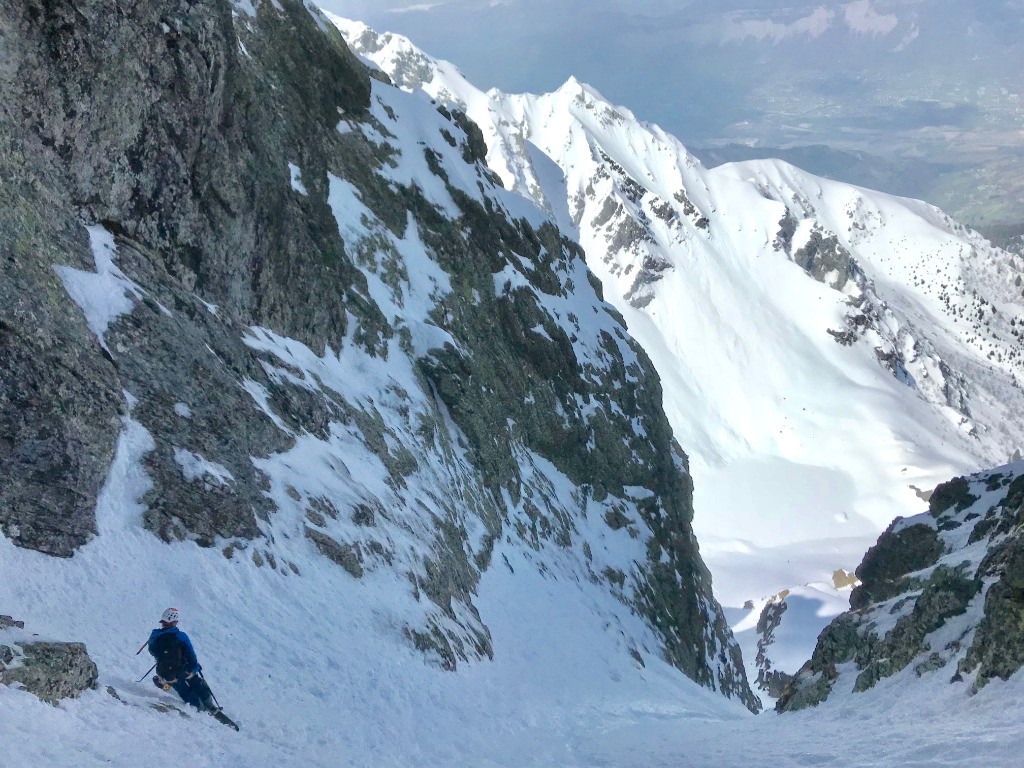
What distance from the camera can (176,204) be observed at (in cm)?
2152

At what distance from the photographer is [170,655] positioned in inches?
404

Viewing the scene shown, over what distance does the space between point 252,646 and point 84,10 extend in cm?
1434

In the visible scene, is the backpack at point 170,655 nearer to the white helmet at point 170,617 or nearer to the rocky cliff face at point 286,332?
the white helmet at point 170,617

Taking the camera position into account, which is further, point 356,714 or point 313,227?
point 313,227

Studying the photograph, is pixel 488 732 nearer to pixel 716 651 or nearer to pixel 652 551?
pixel 652 551

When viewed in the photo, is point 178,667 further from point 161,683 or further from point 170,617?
point 170,617

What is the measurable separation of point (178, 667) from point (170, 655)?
0.18 m

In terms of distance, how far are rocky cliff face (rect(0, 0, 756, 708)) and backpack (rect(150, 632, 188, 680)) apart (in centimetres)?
245

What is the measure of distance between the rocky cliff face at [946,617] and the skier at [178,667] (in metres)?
11.7

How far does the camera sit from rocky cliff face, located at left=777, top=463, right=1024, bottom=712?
45.6 ft

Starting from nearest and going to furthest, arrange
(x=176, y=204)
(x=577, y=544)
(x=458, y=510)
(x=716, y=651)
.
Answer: (x=176, y=204), (x=458, y=510), (x=577, y=544), (x=716, y=651)

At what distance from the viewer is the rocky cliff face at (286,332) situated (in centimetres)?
1419

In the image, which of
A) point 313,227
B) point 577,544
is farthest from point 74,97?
point 577,544

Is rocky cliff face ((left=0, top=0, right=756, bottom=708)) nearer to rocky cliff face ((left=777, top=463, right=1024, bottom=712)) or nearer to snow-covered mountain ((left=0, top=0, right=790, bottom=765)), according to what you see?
snow-covered mountain ((left=0, top=0, right=790, bottom=765))
